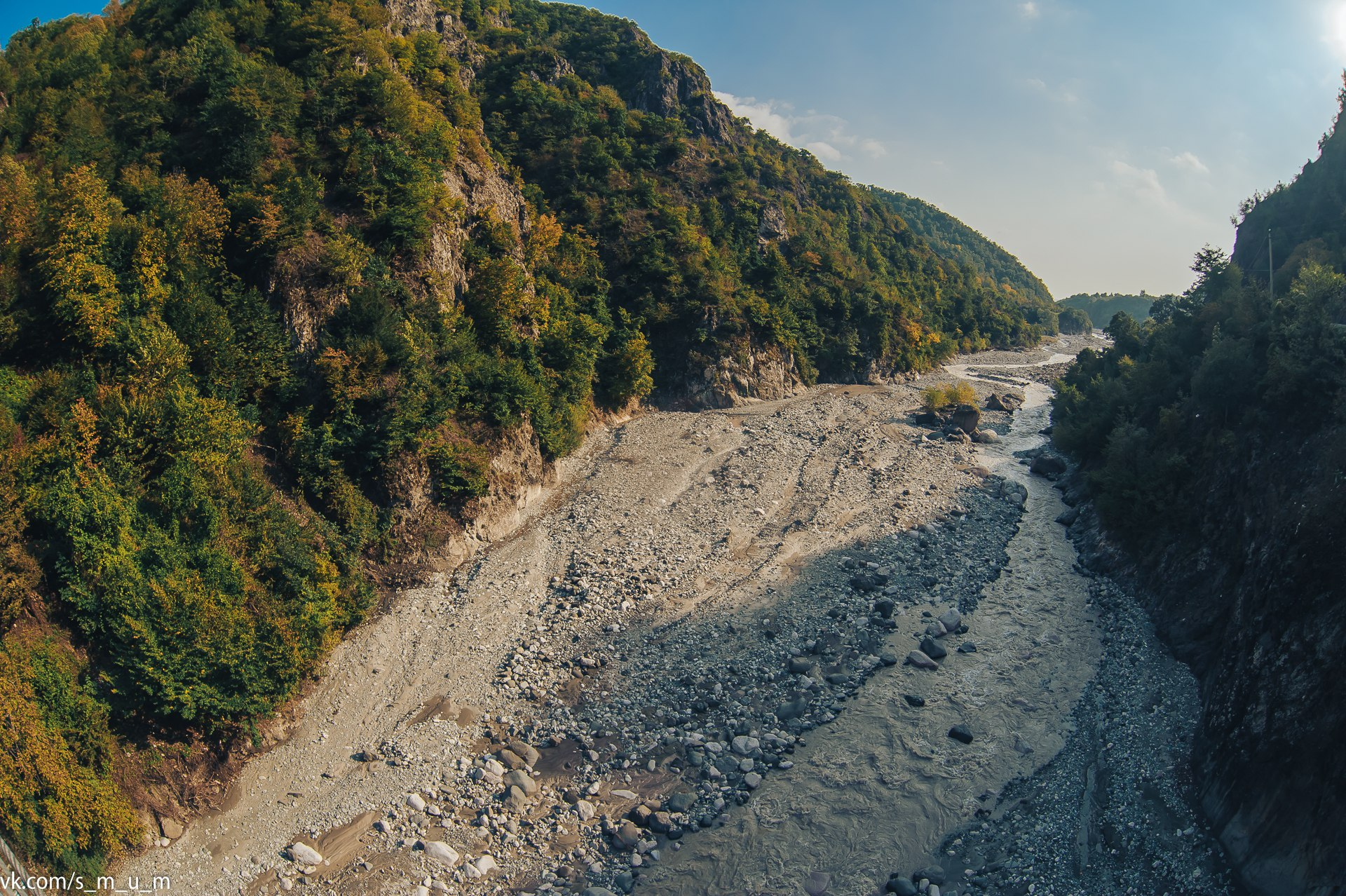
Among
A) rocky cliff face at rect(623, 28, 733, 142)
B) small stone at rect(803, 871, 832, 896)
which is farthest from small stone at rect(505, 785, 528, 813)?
rocky cliff face at rect(623, 28, 733, 142)

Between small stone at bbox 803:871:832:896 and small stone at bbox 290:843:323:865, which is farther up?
small stone at bbox 290:843:323:865

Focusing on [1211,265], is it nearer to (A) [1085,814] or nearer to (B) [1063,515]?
(B) [1063,515]

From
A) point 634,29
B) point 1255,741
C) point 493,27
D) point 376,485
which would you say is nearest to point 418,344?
point 376,485

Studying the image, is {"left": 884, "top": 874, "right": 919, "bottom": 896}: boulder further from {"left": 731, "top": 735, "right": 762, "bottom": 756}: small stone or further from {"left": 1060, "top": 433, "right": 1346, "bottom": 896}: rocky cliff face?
{"left": 1060, "top": 433, "right": 1346, "bottom": 896}: rocky cliff face

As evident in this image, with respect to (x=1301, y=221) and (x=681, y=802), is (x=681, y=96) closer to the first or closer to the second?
(x=1301, y=221)

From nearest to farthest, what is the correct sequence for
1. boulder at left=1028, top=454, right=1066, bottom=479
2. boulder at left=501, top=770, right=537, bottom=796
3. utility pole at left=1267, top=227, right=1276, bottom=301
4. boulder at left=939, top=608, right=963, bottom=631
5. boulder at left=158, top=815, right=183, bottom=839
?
boulder at left=158, top=815, right=183, bottom=839, boulder at left=501, top=770, right=537, bottom=796, boulder at left=939, top=608, right=963, bottom=631, utility pole at left=1267, top=227, right=1276, bottom=301, boulder at left=1028, top=454, right=1066, bottom=479

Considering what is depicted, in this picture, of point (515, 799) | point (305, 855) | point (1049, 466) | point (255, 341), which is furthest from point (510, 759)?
point (1049, 466)

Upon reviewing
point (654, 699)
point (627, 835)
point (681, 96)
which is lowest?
point (627, 835)
